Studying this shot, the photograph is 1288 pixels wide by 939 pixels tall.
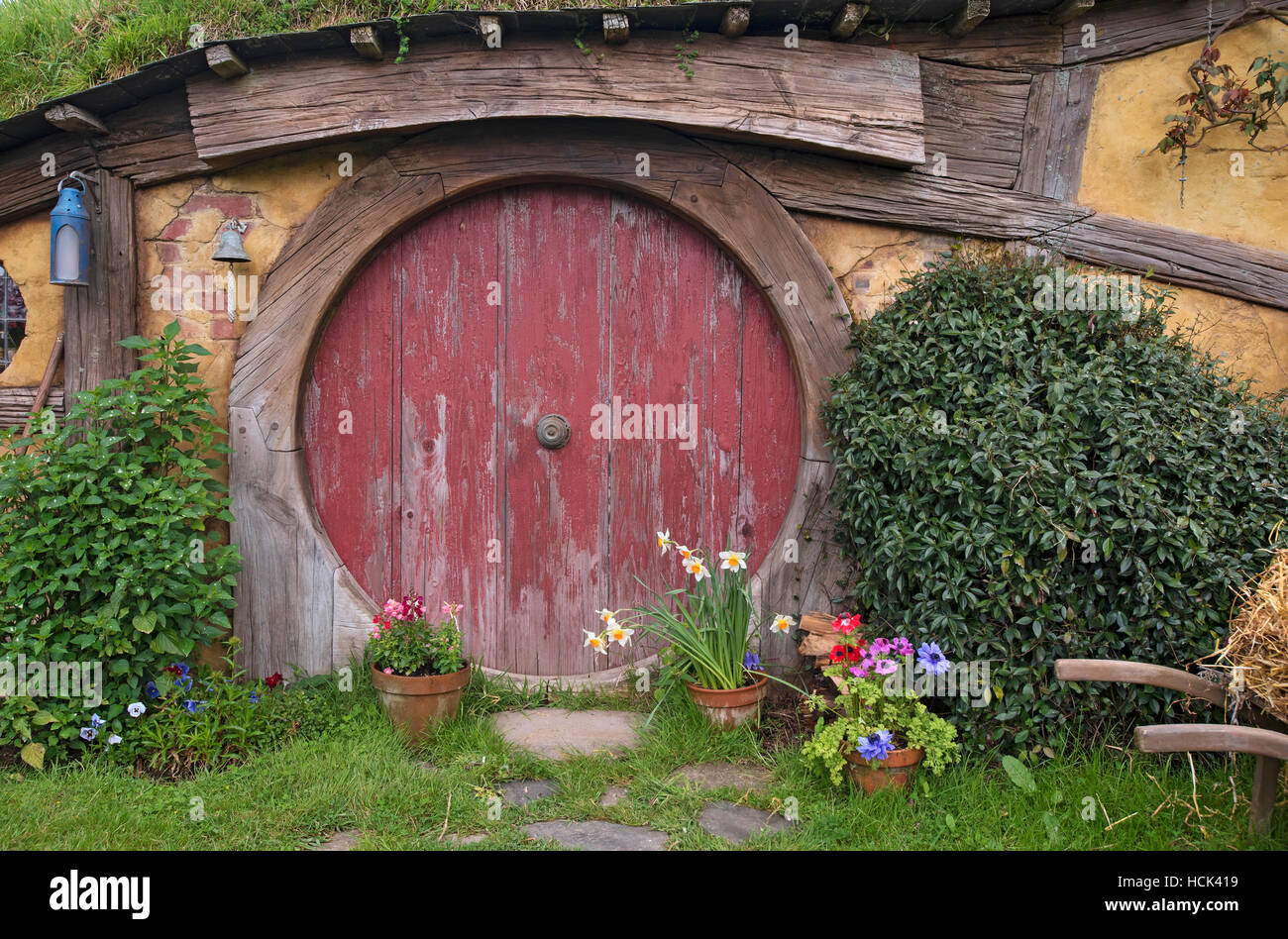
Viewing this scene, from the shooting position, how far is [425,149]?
380 centimetres

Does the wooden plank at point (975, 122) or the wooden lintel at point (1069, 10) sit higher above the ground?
the wooden lintel at point (1069, 10)

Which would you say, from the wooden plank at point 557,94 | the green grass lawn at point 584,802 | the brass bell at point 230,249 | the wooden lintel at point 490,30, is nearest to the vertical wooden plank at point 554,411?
the wooden plank at point 557,94

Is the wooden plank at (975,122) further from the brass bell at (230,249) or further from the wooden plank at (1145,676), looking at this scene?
the brass bell at (230,249)

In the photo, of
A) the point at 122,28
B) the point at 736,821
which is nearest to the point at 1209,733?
the point at 736,821

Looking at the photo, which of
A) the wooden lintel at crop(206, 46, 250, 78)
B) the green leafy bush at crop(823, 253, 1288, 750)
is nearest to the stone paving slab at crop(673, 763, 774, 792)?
the green leafy bush at crop(823, 253, 1288, 750)

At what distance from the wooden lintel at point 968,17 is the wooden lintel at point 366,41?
243cm

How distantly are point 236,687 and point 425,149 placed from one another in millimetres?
2458

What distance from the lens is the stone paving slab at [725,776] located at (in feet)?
10.3

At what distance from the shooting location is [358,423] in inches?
157

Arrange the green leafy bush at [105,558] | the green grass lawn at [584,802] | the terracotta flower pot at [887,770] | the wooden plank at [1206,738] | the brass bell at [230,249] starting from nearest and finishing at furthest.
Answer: the wooden plank at [1206,738] < the green grass lawn at [584,802] < the terracotta flower pot at [887,770] < the green leafy bush at [105,558] < the brass bell at [230,249]

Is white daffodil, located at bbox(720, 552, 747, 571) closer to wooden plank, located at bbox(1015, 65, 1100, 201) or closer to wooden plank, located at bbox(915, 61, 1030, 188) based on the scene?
wooden plank, located at bbox(915, 61, 1030, 188)

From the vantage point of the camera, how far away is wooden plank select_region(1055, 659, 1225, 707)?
104 inches

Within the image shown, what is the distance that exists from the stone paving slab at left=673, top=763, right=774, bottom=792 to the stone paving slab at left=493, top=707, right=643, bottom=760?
309 millimetres
